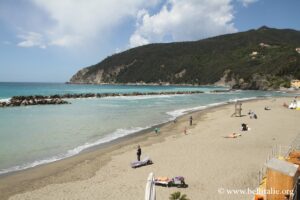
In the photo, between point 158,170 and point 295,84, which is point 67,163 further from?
point 295,84

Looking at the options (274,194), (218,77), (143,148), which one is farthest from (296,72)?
(274,194)

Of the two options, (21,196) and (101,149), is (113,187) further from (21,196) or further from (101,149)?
(101,149)

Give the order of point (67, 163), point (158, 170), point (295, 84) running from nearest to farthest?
point (158, 170) → point (67, 163) → point (295, 84)

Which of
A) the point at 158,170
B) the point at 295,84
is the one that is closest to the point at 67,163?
the point at 158,170

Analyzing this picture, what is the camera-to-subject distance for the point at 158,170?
50.4 ft

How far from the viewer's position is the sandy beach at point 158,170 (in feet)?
41.2

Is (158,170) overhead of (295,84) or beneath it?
beneath

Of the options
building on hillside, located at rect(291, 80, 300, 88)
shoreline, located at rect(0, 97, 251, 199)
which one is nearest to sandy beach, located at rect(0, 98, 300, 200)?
shoreline, located at rect(0, 97, 251, 199)

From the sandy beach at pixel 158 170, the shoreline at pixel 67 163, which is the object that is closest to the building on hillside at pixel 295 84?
the sandy beach at pixel 158 170

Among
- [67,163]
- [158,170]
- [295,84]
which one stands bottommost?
[67,163]

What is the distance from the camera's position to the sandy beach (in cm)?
1256

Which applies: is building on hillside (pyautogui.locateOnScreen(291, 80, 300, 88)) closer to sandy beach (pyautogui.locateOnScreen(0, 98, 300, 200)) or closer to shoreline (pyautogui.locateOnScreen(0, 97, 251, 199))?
sandy beach (pyautogui.locateOnScreen(0, 98, 300, 200))

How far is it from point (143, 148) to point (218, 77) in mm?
179539

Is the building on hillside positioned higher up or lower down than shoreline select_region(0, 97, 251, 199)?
higher up
